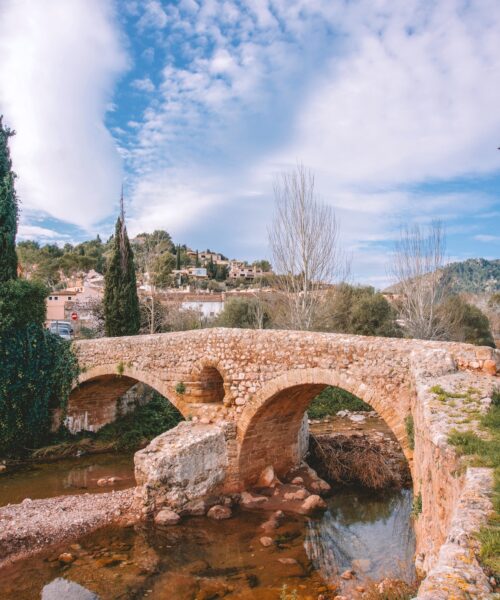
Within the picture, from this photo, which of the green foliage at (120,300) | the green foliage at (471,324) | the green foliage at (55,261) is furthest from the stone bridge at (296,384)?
the green foliage at (55,261)

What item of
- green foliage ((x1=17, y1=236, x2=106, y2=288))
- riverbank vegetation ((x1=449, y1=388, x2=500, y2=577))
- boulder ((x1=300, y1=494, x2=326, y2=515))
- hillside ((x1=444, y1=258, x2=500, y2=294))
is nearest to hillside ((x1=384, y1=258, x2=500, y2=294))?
hillside ((x1=444, y1=258, x2=500, y2=294))

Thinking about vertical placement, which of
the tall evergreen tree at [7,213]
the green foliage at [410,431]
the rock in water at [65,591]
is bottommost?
the rock in water at [65,591]

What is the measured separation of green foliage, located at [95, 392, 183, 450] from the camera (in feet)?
56.1

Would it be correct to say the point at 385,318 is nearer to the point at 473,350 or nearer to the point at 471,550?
the point at 473,350

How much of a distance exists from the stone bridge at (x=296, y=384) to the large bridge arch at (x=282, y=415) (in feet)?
0.08

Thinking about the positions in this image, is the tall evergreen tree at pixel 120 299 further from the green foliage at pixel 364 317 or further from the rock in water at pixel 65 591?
the rock in water at pixel 65 591

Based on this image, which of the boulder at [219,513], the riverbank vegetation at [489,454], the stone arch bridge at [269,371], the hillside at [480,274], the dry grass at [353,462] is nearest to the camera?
the riverbank vegetation at [489,454]

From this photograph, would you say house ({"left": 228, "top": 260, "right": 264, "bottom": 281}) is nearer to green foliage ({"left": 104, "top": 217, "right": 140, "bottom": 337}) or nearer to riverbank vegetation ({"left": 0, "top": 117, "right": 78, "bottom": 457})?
green foliage ({"left": 104, "top": 217, "right": 140, "bottom": 337})

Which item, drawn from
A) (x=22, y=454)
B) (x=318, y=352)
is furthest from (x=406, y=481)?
(x=22, y=454)

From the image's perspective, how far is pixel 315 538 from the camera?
9641 millimetres

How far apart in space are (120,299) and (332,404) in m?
10.5

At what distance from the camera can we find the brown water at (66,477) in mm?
12508

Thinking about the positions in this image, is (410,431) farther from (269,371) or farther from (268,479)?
(268,479)

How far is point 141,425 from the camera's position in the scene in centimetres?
1784
